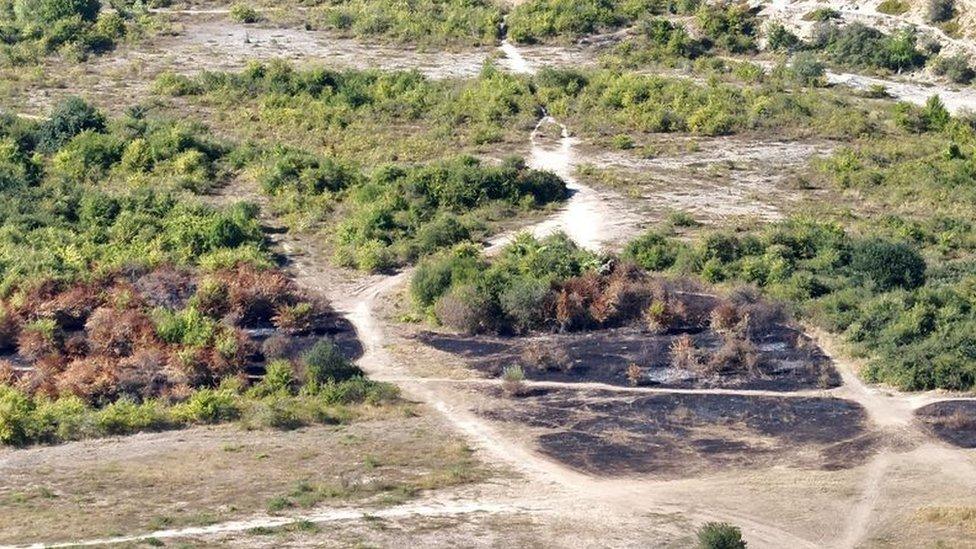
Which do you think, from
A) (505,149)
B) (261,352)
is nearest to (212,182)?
(505,149)

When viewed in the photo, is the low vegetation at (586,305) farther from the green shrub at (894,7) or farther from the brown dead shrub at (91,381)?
the green shrub at (894,7)

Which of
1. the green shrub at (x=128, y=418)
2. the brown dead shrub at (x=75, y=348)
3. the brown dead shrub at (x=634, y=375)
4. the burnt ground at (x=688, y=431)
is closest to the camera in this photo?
the burnt ground at (x=688, y=431)

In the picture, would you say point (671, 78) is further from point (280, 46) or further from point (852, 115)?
point (280, 46)

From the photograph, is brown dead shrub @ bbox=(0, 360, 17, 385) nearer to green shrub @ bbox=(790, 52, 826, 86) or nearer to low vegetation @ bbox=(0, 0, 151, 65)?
low vegetation @ bbox=(0, 0, 151, 65)

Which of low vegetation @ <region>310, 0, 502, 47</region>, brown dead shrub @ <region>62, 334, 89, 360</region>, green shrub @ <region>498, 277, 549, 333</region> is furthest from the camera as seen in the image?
low vegetation @ <region>310, 0, 502, 47</region>

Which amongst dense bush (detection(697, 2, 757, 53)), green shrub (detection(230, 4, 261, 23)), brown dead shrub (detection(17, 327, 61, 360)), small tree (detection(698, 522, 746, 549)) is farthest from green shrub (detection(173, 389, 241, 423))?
green shrub (detection(230, 4, 261, 23))

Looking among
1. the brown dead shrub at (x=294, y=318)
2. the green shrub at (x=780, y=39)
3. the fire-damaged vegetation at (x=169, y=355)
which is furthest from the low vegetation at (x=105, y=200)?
the green shrub at (x=780, y=39)

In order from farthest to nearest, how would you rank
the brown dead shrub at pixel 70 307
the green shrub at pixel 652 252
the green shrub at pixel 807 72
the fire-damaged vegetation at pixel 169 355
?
the green shrub at pixel 807 72 < the green shrub at pixel 652 252 < the brown dead shrub at pixel 70 307 < the fire-damaged vegetation at pixel 169 355
